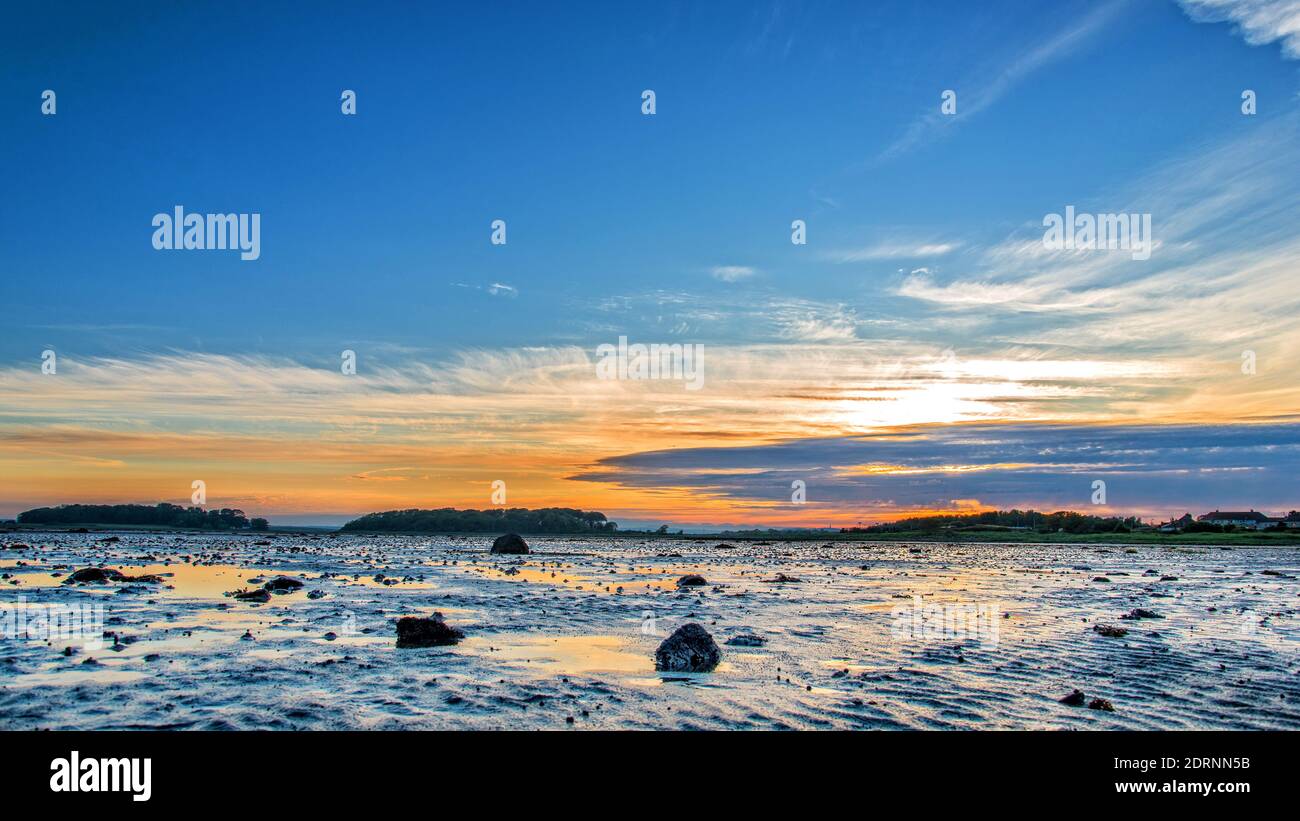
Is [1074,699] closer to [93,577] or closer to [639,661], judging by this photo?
[639,661]

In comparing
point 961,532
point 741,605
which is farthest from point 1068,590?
point 961,532

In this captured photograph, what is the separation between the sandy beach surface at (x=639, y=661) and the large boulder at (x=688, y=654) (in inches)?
15.3

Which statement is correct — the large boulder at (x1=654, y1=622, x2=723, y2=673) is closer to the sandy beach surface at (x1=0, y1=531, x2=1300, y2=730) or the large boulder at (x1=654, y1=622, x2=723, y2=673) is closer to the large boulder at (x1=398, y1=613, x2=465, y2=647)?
the sandy beach surface at (x1=0, y1=531, x2=1300, y2=730)

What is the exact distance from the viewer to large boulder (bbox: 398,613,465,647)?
18344mm

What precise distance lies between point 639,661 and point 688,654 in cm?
126

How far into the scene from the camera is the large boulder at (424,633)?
18344mm

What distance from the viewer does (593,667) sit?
51.9 feet

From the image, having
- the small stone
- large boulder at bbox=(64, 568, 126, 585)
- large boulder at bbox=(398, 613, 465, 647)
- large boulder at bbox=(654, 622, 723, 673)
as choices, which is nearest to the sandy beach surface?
the small stone

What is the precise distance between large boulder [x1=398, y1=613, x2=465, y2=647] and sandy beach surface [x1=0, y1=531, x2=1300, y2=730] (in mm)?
575

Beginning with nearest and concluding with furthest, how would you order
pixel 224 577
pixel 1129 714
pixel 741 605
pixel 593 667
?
pixel 1129 714 < pixel 593 667 < pixel 741 605 < pixel 224 577

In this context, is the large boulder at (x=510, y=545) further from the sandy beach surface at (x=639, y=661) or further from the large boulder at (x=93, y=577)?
the large boulder at (x=93, y=577)
